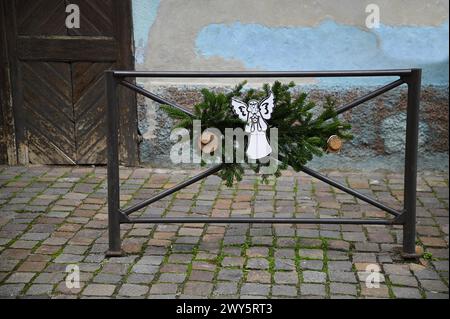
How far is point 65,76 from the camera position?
20.4 ft

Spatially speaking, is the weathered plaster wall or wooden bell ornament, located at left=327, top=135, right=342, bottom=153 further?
the weathered plaster wall

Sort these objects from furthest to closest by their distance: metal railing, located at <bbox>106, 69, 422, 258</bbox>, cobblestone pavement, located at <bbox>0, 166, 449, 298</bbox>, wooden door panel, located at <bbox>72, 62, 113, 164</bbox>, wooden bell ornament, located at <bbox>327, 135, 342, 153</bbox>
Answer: wooden door panel, located at <bbox>72, 62, 113, 164</bbox> → wooden bell ornament, located at <bbox>327, 135, 342, 153</bbox> → metal railing, located at <bbox>106, 69, 422, 258</bbox> → cobblestone pavement, located at <bbox>0, 166, 449, 298</bbox>

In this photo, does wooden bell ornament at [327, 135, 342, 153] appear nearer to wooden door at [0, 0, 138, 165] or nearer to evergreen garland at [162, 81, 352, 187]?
evergreen garland at [162, 81, 352, 187]

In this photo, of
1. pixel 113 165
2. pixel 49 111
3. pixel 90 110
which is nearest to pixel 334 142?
pixel 113 165

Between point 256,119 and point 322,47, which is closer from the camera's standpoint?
point 256,119

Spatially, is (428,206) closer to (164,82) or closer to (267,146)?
(267,146)

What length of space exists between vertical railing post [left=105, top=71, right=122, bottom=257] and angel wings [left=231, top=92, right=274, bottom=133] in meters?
0.72

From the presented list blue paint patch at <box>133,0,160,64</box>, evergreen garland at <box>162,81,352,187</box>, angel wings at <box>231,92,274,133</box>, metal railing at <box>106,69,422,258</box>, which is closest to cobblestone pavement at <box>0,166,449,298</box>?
metal railing at <box>106,69,422,258</box>

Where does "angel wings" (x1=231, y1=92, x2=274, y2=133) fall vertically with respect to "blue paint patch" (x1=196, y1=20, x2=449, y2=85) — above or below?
below

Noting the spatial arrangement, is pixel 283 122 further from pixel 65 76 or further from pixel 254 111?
pixel 65 76

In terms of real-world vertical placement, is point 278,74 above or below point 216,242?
above

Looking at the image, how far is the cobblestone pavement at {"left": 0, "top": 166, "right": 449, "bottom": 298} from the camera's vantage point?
12.8 ft

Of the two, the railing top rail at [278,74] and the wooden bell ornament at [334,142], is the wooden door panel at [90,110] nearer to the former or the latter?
the railing top rail at [278,74]

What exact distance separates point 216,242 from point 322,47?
7.52 feet
